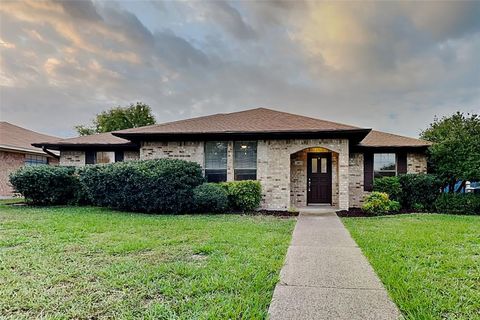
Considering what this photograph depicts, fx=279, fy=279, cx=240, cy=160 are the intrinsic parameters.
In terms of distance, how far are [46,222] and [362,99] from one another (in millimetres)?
16356

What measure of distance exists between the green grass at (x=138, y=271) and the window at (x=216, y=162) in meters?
5.09

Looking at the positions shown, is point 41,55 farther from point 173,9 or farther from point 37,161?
point 37,161

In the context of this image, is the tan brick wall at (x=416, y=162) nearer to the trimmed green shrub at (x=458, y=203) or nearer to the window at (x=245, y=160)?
the trimmed green shrub at (x=458, y=203)

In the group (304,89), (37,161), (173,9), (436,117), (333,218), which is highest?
(173,9)

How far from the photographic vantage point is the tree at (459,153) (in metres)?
11.0

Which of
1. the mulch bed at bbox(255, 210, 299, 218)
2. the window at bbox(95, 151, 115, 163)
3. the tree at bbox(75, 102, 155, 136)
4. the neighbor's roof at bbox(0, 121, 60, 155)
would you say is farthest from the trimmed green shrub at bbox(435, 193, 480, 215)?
the tree at bbox(75, 102, 155, 136)

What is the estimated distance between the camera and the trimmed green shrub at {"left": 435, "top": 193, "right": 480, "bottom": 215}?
11133 millimetres

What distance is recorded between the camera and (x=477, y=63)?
1288cm

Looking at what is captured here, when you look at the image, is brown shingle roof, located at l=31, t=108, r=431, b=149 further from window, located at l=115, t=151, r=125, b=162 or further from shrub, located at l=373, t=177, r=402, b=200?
shrub, located at l=373, t=177, r=402, b=200

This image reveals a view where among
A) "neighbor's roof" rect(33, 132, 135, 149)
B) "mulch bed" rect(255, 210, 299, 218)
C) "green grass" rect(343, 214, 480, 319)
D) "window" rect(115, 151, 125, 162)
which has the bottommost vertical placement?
"mulch bed" rect(255, 210, 299, 218)

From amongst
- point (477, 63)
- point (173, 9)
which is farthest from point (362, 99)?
point (173, 9)

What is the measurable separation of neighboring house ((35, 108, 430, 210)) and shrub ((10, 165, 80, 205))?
194 cm

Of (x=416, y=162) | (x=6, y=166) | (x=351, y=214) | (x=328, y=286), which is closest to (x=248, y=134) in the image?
→ (x=351, y=214)

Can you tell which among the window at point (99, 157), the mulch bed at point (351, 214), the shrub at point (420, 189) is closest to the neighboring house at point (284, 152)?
the window at point (99, 157)
